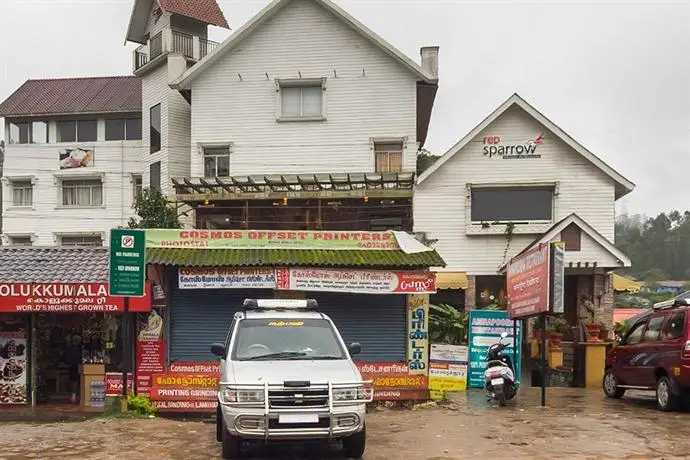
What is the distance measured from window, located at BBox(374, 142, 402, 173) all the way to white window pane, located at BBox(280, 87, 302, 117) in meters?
3.19

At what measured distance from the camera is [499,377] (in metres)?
14.6

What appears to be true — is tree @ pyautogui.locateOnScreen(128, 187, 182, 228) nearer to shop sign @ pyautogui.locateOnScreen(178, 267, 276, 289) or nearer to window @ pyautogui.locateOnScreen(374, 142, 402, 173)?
window @ pyautogui.locateOnScreen(374, 142, 402, 173)

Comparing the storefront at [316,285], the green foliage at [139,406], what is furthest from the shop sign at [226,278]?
the green foliage at [139,406]

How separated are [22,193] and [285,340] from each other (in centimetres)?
3422

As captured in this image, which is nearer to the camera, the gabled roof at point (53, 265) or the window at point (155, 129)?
the gabled roof at point (53, 265)

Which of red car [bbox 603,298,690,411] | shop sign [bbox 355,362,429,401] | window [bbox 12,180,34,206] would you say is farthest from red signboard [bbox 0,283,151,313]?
window [bbox 12,180,34,206]

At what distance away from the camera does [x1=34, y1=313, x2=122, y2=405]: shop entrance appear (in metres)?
15.8

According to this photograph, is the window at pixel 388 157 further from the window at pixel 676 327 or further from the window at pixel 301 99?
the window at pixel 676 327

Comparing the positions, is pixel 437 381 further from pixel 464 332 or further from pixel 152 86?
pixel 152 86

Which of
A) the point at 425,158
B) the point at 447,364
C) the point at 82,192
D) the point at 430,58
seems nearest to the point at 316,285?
the point at 447,364

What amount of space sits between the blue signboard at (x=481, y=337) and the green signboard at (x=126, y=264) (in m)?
8.05

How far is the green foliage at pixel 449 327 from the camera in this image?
18.0 m

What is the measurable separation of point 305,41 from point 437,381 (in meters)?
14.9

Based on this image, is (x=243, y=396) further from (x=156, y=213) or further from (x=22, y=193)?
(x=22, y=193)
